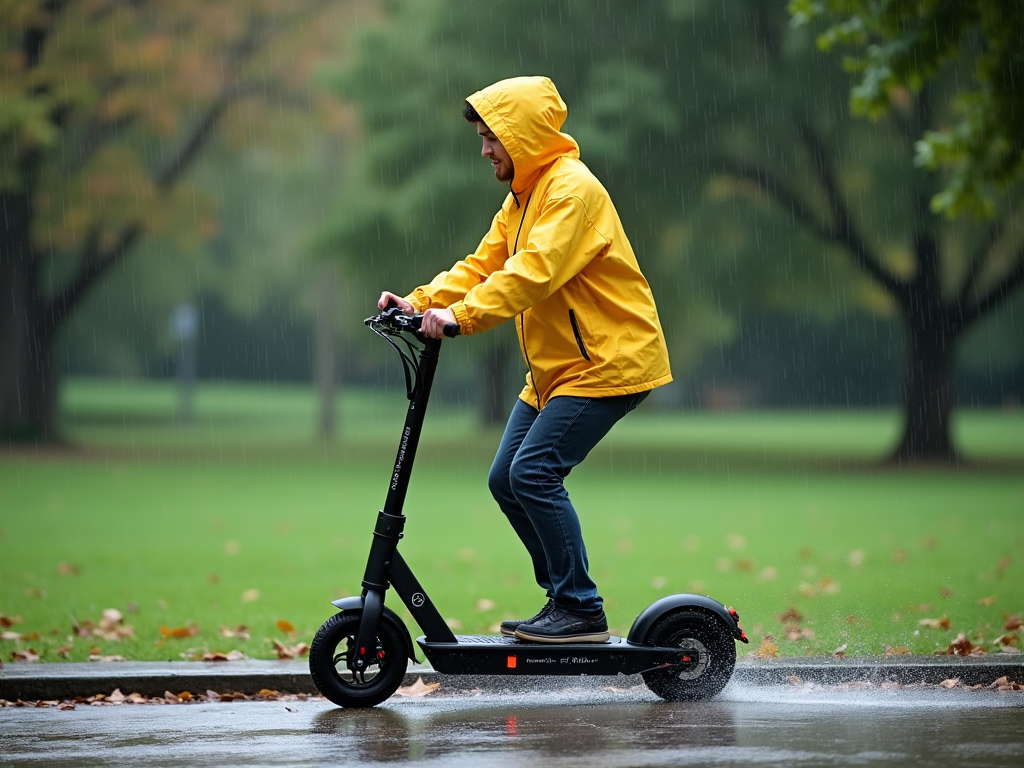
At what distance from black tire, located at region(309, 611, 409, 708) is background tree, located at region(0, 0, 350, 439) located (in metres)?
23.1

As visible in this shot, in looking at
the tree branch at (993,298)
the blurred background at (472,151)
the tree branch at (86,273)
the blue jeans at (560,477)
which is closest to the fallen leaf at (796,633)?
the blue jeans at (560,477)

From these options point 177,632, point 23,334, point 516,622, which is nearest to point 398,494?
point 516,622

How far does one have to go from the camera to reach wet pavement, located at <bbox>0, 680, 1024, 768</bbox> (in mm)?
4516

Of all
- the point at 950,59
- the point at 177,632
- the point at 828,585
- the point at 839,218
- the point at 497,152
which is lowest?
the point at 828,585

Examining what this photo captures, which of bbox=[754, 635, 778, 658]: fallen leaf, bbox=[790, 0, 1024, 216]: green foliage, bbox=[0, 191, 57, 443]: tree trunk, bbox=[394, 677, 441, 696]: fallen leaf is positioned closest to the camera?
bbox=[394, 677, 441, 696]: fallen leaf

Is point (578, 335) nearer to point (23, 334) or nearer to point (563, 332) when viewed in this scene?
point (563, 332)

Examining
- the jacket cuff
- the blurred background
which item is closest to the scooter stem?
the jacket cuff

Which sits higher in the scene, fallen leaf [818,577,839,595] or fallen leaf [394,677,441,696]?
fallen leaf [394,677,441,696]

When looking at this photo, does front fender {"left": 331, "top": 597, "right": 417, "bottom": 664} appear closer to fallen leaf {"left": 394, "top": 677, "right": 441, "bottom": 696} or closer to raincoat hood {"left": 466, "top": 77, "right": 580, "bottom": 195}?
fallen leaf {"left": 394, "top": 677, "right": 441, "bottom": 696}

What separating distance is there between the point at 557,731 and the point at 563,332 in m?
1.48

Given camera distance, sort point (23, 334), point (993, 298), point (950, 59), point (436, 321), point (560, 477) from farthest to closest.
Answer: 1. point (23, 334)
2. point (993, 298)
3. point (950, 59)
4. point (560, 477)
5. point (436, 321)

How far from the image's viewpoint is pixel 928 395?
86.0 ft

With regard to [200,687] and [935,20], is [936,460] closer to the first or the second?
[935,20]

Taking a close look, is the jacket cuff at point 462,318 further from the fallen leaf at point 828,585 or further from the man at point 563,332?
the fallen leaf at point 828,585
